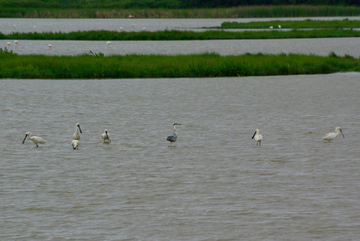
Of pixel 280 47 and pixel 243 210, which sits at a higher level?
pixel 280 47

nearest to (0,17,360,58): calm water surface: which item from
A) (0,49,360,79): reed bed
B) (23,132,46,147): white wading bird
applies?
(0,49,360,79): reed bed

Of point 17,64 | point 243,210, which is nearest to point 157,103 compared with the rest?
point 17,64

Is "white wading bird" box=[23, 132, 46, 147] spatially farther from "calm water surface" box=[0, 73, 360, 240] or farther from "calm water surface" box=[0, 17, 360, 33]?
"calm water surface" box=[0, 17, 360, 33]

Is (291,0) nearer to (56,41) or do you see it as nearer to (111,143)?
(56,41)

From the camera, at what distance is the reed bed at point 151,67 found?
1083 inches

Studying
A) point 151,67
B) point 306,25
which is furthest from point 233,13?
point 151,67

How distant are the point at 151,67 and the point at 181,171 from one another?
1755 centimetres

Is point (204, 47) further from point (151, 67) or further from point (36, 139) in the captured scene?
point (36, 139)

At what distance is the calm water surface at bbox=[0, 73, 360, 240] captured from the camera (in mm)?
7918

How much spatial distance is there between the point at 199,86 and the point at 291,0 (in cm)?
7546

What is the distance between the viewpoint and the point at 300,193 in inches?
370

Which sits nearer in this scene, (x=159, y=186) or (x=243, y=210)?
(x=243, y=210)

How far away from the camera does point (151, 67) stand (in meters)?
28.0

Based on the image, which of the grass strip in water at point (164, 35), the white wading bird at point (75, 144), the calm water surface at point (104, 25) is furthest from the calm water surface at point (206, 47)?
the white wading bird at point (75, 144)
